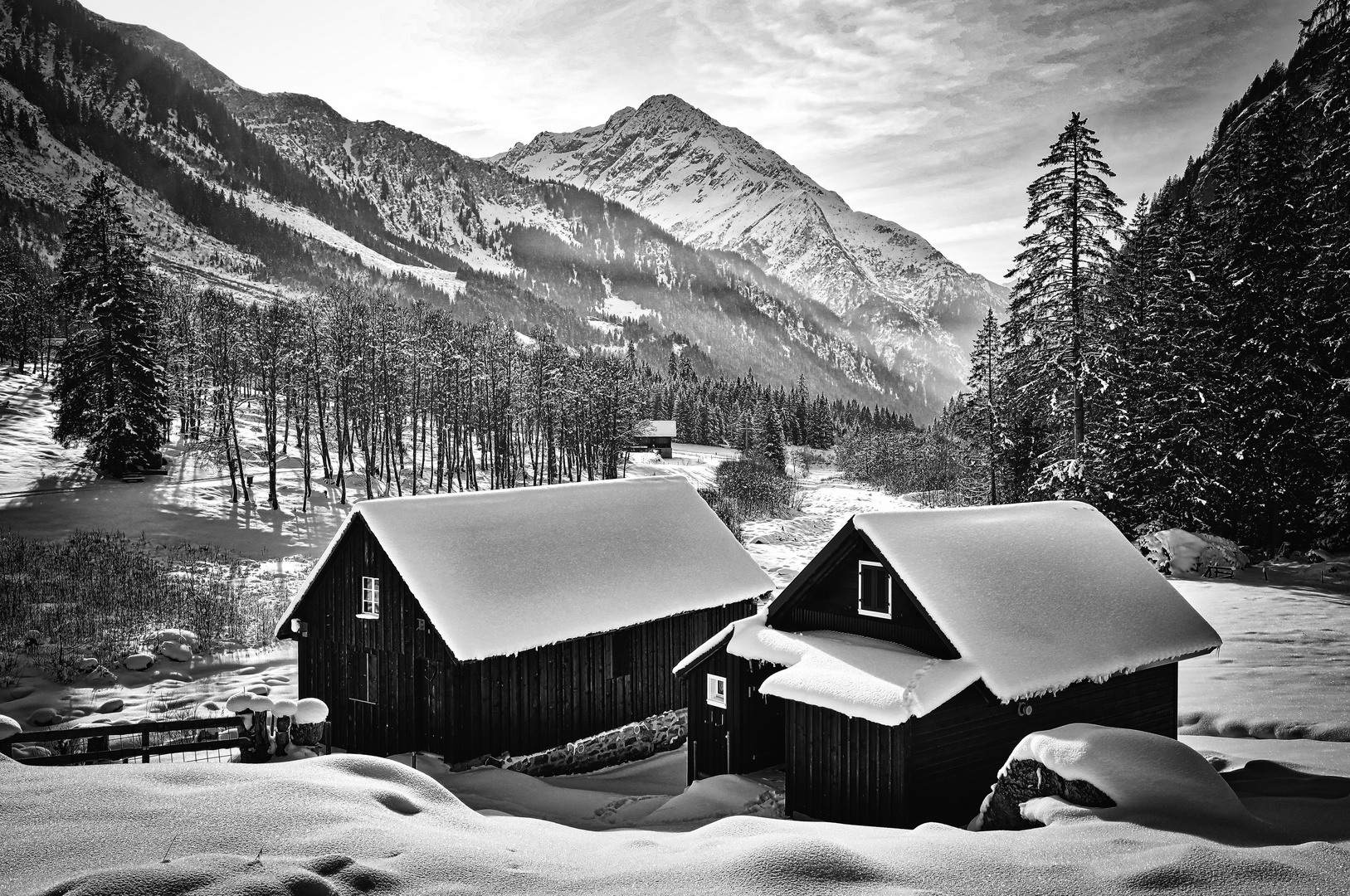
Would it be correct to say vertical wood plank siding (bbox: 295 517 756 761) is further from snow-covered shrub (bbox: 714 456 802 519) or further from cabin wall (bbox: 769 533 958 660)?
snow-covered shrub (bbox: 714 456 802 519)

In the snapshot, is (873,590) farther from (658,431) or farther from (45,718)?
(658,431)

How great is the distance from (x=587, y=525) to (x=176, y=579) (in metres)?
22.2

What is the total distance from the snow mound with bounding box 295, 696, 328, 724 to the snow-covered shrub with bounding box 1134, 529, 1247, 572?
94.7 ft

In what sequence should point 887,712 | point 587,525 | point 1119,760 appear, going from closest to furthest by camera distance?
point 1119,760
point 887,712
point 587,525

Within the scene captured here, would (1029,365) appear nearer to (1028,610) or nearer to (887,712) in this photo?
(1028,610)

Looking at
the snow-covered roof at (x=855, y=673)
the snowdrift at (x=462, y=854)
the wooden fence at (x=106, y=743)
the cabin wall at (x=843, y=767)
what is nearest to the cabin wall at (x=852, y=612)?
the snow-covered roof at (x=855, y=673)

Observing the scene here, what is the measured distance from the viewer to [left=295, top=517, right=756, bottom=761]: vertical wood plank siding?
16.7m

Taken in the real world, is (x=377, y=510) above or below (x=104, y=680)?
above

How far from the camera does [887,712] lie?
11477 millimetres

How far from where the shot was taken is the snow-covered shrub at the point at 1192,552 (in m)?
27.8

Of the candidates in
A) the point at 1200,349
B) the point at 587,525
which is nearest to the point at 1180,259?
the point at 1200,349

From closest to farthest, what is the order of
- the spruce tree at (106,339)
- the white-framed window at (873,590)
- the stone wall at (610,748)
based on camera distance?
the white-framed window at (873,590) < the stone wall at (610,748) < the spruce tree at (106,339)

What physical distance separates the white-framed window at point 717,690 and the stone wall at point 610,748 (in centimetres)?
257

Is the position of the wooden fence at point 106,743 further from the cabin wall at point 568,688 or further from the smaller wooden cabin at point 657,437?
the smaller wooden cabin at point 657,437
